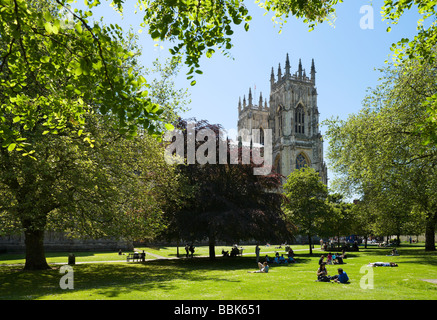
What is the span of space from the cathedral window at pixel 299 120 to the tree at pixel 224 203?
199 feet

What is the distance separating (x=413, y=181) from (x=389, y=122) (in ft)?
13.7

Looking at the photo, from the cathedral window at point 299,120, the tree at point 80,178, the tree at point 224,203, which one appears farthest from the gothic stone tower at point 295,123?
the tree at point 80,178

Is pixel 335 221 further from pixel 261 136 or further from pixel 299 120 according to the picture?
pixel 261 136

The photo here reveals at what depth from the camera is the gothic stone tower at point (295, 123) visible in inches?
3369

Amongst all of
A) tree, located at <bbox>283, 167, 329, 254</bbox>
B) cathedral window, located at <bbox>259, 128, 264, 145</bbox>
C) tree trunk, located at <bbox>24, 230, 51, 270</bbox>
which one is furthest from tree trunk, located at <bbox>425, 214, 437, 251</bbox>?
cathedral window, located at <bbox>259, 128, 264, 145</bbox>

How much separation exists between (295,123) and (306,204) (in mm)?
54736

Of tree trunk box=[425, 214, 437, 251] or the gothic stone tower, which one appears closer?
tree trunk box=[425, 214, 437, 251]

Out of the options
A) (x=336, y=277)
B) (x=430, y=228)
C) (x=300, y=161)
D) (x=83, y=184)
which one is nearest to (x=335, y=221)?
(x=430, y=228)

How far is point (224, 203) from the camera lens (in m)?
26.6

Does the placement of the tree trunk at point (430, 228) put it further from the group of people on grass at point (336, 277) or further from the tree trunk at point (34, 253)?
the tree trunk at point (34, 253)

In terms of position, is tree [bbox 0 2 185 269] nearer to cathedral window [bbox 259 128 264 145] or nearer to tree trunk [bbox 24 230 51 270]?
tree trunk [bbox 24 230 51 270]

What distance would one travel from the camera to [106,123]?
54.7 feet

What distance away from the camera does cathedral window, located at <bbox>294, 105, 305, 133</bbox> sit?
89.3 m

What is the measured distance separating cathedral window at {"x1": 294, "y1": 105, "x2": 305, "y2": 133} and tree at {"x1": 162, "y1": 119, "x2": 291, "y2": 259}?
60671 mm
